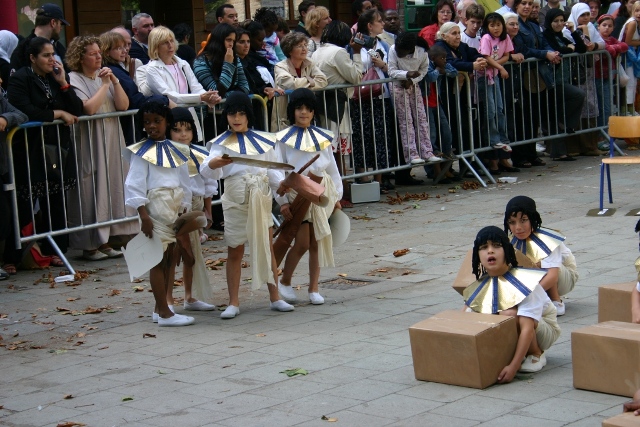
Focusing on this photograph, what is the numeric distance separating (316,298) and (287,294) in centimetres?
29

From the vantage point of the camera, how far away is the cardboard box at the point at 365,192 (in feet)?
42.3

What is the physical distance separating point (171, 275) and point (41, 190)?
2328 millimetres

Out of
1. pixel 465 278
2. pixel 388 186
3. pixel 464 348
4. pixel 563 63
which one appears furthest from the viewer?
pixel 563 63

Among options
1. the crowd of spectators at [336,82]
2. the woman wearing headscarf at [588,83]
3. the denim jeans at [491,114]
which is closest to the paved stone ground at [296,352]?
the crowd of spectators at [336,82]

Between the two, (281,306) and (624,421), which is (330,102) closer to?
(281,306)

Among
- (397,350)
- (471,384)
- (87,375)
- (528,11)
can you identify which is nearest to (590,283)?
(397,350)

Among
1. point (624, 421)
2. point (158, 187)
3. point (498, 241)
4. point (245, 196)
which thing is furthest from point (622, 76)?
point (624, 421)

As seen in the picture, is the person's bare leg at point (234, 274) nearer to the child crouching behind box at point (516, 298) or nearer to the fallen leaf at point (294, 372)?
the fallen leaf at point (294, 372)

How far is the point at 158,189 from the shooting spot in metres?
7.98

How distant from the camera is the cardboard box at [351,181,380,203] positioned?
12906 millimetres

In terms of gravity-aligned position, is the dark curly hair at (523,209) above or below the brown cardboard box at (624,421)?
above

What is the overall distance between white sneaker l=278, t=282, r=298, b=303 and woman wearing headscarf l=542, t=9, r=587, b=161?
25.5ft

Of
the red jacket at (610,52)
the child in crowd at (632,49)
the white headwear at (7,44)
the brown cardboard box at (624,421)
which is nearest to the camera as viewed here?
the brown cardboard box at (624,421)

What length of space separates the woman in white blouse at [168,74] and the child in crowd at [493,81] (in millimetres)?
4462
